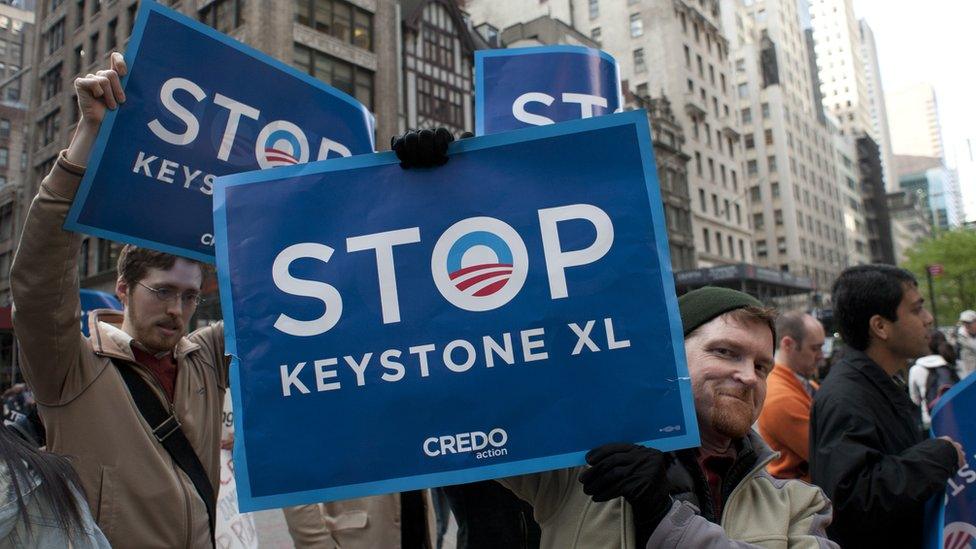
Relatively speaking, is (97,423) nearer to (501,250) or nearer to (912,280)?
(501,250)

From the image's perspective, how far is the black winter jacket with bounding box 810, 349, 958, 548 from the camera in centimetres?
254

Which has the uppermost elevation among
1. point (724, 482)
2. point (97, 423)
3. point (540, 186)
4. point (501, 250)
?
point (540, 186)

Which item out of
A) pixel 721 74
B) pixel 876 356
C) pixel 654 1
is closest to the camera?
pixel 876 356

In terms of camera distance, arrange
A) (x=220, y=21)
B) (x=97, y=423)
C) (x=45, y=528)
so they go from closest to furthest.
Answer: (x=45, y=528) < (x=97, y=423) < (x=220, y=21)

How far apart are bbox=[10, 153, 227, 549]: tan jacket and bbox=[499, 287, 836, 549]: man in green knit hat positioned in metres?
1.21

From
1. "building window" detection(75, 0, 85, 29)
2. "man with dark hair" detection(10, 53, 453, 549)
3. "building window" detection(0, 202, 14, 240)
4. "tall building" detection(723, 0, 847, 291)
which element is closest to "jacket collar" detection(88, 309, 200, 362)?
"man with dark hair" detection(10, 53, 453, 549)

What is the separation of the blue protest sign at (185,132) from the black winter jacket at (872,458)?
7.92 ft

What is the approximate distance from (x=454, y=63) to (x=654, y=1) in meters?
25.7

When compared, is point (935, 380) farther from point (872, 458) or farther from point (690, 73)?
point (690, 73)

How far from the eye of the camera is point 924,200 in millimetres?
163125

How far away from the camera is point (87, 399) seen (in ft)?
7.68

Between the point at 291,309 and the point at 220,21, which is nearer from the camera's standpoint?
the point at 291,309

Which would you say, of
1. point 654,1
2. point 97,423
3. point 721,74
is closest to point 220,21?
point 97,423

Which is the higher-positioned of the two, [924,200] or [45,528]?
[924,200]
